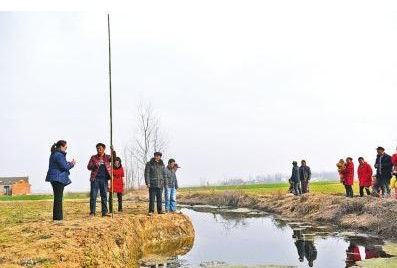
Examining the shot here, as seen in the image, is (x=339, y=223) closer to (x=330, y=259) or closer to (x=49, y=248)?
(x=330, y=259)

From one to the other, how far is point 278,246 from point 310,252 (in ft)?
5.84

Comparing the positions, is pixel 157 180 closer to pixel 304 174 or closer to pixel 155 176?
pixel 155 176

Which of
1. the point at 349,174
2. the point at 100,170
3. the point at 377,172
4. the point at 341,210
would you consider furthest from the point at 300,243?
the point at 349,174

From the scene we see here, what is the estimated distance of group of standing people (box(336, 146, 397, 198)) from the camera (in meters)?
19.0

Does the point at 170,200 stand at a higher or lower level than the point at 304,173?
lower

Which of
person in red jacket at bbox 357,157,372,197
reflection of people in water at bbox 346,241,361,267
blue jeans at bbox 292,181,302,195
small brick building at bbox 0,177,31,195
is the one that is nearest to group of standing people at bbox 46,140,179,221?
reflection of people in water at bbox 346,241,361,267

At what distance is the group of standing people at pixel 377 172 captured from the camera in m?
19.0

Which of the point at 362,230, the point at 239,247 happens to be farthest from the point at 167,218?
the point at 362,230

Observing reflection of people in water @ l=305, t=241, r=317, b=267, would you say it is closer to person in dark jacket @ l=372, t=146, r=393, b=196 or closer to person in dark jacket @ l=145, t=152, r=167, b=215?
person in dark jacket @ l=145, t=152, r=167, b=215

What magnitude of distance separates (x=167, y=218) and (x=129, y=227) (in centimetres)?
337

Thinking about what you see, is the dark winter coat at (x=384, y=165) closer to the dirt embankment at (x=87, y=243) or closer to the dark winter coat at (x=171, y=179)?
the dark winter coat at (x=171, y=179)

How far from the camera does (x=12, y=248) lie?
27.3ft

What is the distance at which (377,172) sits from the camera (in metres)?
19.6

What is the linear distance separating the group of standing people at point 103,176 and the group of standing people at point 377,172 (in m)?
8.99
